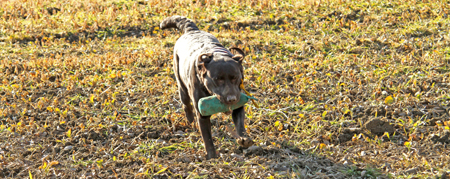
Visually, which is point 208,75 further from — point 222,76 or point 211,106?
point 211,106

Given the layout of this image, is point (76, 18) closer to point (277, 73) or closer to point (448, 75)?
point (277, 73)

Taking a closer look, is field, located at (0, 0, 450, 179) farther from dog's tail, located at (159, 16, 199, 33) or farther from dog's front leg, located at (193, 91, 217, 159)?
dog's tail, located at (159, 16, 199, 33)

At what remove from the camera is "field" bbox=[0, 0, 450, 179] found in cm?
517

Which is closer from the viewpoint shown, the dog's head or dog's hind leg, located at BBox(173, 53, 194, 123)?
the dog's head

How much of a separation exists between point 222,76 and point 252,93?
100 inches

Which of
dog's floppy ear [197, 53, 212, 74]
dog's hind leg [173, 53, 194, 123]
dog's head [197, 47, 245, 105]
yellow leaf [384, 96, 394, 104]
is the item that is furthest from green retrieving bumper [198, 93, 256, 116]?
yellow leaf [384, 96, 394, 104]

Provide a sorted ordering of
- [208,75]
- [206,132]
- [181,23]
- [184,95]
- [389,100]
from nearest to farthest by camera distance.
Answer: [208,75], [206,132], [184,95], [389,100], [181,23]

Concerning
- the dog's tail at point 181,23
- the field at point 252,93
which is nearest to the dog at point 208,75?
the dog's tail at point 181,23

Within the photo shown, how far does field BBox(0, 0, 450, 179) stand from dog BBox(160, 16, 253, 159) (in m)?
0.40

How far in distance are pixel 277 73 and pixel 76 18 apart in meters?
5.59

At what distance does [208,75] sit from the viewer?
4570 millimetres

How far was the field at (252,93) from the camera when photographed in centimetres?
517

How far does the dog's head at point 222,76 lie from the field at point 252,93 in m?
0.88

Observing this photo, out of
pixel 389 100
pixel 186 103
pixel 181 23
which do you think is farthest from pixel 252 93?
pixel 389 100
